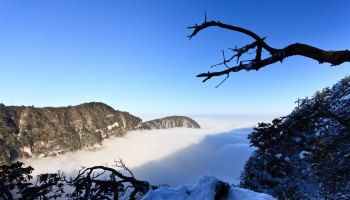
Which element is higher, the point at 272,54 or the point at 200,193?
the point at 272,54

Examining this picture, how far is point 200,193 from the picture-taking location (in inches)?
188

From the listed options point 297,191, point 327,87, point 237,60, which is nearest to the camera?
point 237,60

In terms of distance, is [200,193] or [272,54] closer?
[272,54]

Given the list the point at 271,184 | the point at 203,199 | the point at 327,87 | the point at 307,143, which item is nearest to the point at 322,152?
the point at 307,143

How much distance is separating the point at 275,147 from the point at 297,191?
33868 millimetres

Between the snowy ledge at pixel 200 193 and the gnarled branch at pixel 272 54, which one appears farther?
the snowy ledge at pixel 200 193

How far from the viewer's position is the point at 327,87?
62250mm

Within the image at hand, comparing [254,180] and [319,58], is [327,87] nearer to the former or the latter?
[254,180]

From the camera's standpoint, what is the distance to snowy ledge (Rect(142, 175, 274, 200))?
475 cm

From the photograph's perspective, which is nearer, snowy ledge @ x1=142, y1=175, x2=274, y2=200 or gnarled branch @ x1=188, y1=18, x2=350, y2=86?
gnarled branch @ x1=188, y1=18, x2=350, y2=86

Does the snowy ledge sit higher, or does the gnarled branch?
the gnarled branch

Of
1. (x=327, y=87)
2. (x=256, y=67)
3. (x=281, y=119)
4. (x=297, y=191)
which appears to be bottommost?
(x=297, y=191)

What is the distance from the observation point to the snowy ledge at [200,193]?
4.75 meters

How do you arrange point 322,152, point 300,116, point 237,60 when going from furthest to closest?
point 322,152
point 300,116
point 237,60
